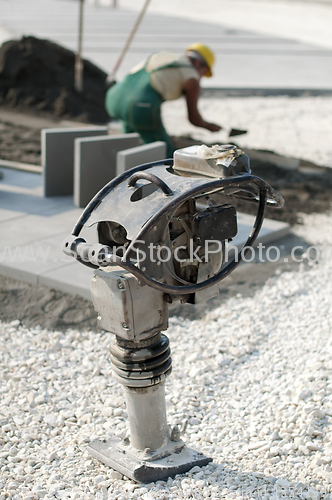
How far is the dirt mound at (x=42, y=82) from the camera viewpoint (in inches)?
460

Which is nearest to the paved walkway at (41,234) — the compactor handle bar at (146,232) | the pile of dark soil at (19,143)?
the pile of dark soil at (19,143)

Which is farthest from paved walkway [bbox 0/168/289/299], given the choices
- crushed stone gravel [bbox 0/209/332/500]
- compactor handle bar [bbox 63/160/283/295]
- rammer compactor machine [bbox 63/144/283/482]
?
compactor handle bar [bbox 63/160/283/295]

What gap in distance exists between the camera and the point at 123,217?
A: 211 cm

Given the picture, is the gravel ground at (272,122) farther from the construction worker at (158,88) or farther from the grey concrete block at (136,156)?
the grey concrete block at (136,156)

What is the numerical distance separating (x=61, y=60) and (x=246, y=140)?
16.5 ft

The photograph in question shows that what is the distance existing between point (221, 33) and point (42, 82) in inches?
585

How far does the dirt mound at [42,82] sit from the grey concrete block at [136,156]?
5.90 meters

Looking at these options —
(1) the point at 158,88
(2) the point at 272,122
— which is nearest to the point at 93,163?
(1) the point at 158,88

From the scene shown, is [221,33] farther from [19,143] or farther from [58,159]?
[58,159]

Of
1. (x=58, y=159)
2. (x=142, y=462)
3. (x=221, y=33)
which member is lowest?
(x=142, y=462)

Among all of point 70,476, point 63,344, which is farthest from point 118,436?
point 63,344

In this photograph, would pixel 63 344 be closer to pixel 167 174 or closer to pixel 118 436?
pixel 118 436

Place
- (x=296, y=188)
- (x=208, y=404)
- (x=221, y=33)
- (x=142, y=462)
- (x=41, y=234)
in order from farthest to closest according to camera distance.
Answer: (x=221, y=33) < (x=296, y=188) < (x=41, y=234) < (x=208, y=404) < (x=142, y=462)

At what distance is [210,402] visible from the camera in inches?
127
